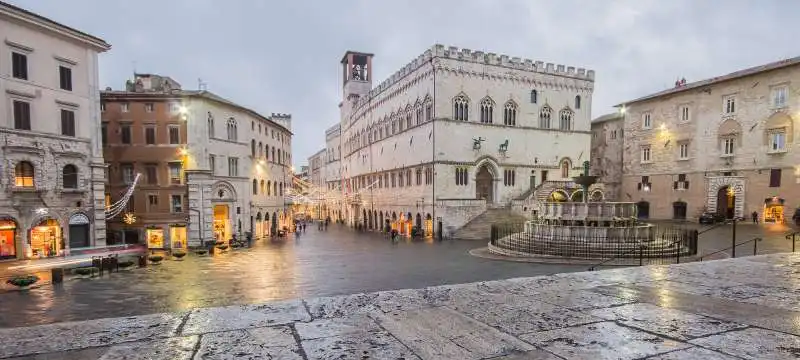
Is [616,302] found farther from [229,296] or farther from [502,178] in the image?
[502,178]

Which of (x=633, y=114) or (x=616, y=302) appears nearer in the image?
(x=616, y=302)

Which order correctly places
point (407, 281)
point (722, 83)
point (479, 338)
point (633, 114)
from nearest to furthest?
point (479, 338) < point (407, 281) < point (722, 83) < point (633, 114)

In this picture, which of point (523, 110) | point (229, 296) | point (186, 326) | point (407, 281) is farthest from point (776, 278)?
point (523, 110)

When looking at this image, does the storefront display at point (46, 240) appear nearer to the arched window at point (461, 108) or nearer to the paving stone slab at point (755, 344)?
the arched window at point (461, 108)

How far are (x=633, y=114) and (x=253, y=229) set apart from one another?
145ft

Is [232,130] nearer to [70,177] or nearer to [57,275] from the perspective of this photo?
[70,177]

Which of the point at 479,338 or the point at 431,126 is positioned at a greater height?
the point at 431,126

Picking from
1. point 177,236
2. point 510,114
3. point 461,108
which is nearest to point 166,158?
point 177,236

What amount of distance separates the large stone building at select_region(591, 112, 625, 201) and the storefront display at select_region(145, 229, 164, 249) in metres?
48.0

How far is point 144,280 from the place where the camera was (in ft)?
59.9

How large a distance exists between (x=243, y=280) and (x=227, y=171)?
20.4m

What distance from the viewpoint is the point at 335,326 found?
441cm

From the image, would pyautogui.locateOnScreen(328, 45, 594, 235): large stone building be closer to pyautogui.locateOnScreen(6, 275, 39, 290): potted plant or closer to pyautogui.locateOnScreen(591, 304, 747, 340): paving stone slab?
pyautogui.locateOnScreen(6, 275, 39, 290): potted plant

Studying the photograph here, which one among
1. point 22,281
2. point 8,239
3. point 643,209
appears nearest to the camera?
point 22,281
